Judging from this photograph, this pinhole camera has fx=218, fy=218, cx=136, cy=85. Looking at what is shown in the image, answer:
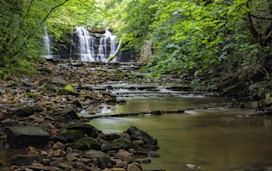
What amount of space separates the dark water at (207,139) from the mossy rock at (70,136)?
2.11ft

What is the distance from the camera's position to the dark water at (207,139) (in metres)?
2.07

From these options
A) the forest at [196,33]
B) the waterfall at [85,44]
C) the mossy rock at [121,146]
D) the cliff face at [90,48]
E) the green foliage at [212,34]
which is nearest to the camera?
the mossy rock at [121,146]

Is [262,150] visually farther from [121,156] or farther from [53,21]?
[53,21]

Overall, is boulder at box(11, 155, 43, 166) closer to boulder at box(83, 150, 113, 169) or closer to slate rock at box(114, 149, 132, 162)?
boulder at box(83, 150, 113, 169)

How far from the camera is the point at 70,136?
97.7 inches

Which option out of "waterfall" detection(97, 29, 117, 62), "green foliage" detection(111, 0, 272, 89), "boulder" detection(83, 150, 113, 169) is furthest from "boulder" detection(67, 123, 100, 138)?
"waterfall" detection(97, 29, 117, 62)

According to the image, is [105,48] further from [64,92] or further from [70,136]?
[70,136]

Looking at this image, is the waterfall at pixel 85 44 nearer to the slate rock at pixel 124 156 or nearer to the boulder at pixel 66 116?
the boulder at pixel 66 116

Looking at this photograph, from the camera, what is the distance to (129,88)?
332 inches

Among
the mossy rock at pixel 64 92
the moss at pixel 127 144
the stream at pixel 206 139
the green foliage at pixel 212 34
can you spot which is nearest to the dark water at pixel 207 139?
the stream at pixel 206 139

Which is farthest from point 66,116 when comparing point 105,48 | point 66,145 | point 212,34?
point 105,48

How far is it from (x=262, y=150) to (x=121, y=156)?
5.15 feet

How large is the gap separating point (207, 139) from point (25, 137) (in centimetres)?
Answer: 214

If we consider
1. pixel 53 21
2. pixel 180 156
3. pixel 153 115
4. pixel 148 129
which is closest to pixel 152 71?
pixel 153 115
